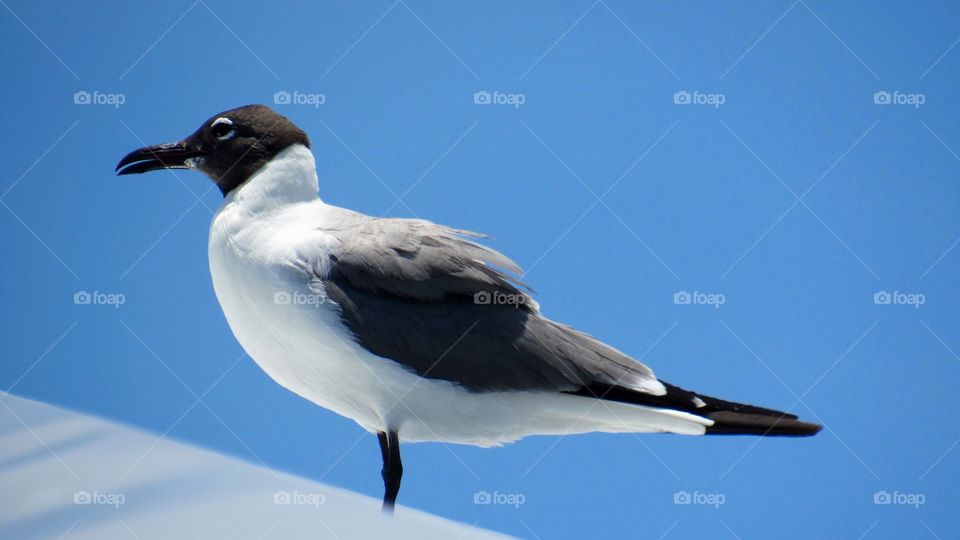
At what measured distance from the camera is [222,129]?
3076 mm

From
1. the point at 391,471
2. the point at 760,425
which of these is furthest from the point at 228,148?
the point at 760,425

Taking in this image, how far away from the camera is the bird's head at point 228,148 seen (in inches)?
121

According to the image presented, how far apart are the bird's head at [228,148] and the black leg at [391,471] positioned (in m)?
1.03

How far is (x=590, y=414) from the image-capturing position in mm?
2869

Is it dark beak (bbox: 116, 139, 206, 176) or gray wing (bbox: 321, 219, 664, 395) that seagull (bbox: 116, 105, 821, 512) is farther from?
dark beak (bbox: 116, 139, 206, 176)

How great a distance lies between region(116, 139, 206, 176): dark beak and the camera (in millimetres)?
3111

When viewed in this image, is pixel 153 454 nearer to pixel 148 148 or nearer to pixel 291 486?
pixel 291 486

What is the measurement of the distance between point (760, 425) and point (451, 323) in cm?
100

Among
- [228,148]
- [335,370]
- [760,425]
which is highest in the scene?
[760,425]

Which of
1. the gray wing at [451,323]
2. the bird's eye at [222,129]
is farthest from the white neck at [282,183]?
the gray wing at [451,323]

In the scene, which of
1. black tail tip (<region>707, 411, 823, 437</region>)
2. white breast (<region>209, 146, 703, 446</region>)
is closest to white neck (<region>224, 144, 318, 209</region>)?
white breast (<region>209, 146, 703, 446</region>)

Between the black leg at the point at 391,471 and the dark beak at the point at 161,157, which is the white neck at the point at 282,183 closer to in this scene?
the dark beak at the point at 161,157

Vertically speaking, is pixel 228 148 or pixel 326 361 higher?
pixel 228 148

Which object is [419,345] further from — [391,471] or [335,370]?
[391,471]
